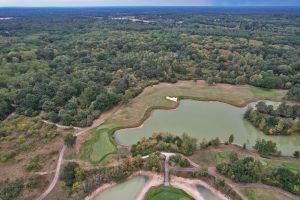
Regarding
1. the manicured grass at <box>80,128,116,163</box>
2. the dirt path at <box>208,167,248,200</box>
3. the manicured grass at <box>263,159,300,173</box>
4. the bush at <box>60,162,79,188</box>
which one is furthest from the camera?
the manicured grass at <box>80,128,116,163</box>

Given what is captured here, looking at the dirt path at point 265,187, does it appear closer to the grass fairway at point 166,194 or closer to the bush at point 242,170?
the bush at point 242,170

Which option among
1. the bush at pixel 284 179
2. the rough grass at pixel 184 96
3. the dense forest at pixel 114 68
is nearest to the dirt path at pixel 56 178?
the dense forest at pixel 114 68

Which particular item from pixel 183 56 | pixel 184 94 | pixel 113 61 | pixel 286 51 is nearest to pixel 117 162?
pixel 184 94

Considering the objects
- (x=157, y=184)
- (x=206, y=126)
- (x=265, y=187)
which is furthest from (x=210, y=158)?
(x=206, y=126)

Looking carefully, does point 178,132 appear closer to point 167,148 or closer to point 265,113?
point 167,148

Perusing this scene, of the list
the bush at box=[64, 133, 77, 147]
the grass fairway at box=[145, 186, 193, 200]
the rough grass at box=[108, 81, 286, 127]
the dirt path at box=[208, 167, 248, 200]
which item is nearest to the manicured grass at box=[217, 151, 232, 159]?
the dirt path at box=[208, 167, 248, 200]

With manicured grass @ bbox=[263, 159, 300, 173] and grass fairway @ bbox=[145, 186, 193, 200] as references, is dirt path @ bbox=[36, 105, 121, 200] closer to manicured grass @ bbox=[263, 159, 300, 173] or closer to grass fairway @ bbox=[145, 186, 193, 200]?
grass fairway @ bbox=[145, 186, 193, 200]

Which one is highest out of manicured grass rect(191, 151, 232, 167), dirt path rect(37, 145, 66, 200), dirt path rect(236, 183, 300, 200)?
manicured grass rect(191, 151, 232, 167)
